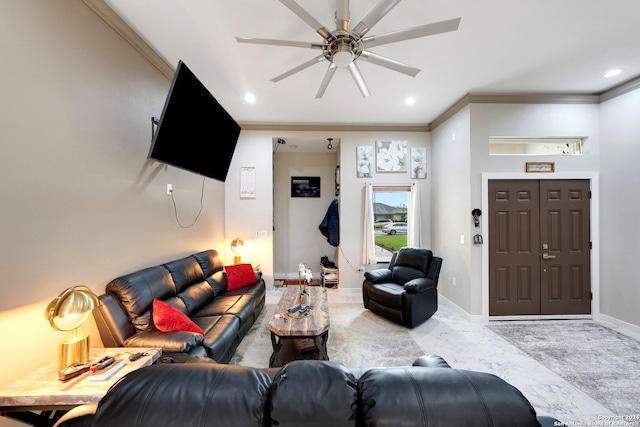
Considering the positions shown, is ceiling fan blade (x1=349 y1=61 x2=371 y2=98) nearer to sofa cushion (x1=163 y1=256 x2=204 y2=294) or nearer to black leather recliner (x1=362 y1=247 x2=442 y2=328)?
black leather recliner (x1=362 y1=247 x2=442 y2=328)

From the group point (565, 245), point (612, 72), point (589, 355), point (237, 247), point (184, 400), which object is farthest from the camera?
point (237, 247)

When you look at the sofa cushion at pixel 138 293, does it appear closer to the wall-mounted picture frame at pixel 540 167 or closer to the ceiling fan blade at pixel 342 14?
the ceiling fan blade at pixel 342 14

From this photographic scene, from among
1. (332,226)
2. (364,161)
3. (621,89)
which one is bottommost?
(332,226)

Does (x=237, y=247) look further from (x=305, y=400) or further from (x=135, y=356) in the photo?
(x=305, y=400)

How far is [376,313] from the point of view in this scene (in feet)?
11.6

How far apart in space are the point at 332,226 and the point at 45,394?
411 cm

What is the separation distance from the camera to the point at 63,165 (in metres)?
1.67

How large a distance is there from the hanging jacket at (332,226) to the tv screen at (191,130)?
7.97ft

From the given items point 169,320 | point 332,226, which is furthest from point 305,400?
point 332,226

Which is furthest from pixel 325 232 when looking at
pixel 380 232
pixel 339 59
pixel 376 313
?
pixel 339 59

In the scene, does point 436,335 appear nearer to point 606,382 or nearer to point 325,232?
point 606,382

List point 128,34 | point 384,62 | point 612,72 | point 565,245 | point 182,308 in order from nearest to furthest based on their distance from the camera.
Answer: point 384,62 → point 128,34 → point 182,308 → point 612,72 → point 565,245

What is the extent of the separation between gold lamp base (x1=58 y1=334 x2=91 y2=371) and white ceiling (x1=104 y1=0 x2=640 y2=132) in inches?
103

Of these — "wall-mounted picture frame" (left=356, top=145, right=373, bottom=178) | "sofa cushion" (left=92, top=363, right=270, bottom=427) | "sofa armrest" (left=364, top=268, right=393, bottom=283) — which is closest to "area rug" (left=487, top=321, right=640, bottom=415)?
"sofa armrest" (left=364, top=268, right=393, bottom=283)
